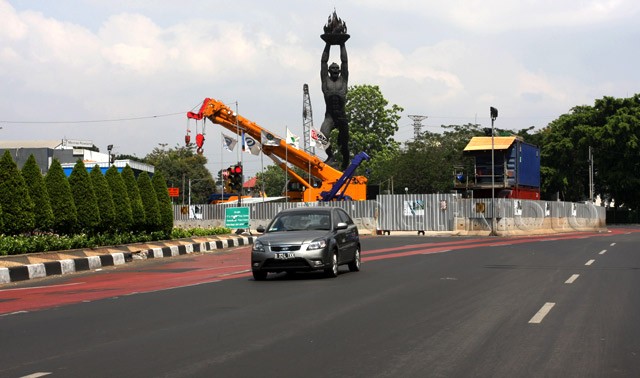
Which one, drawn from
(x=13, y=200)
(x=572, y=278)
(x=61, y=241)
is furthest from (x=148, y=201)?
(x=572, y=278)

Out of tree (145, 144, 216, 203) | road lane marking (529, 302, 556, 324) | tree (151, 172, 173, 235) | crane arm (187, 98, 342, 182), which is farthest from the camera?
tree (145, 144, 216, 203)

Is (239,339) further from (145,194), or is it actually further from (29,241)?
(145,194)

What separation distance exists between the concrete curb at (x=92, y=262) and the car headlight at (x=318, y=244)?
6.96 m

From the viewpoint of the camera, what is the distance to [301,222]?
17516 mm

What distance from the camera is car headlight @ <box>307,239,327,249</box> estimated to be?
1625 centimetres

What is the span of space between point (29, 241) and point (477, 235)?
3128 cm

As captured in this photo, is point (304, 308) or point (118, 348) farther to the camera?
point (304, 308)

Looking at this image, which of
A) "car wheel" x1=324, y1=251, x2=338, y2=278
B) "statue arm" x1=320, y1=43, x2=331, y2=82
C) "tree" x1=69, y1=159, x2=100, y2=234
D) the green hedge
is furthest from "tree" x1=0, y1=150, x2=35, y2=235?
"statue arm" x1=320, y1=43, x2=331, y2=82

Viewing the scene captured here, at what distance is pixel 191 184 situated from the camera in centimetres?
10962

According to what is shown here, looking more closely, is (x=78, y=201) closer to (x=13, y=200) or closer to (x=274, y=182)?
(x=13, y=200)

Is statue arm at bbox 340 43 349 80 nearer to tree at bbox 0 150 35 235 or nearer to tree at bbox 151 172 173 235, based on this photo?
tree at bbox 151 172 173 235

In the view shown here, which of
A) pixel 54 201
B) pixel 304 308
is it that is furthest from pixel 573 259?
pixel 54 201

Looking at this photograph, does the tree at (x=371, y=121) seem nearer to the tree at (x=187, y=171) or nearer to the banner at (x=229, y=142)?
the tree at (x=187, y=171)

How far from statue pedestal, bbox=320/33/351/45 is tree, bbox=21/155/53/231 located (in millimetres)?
43536
